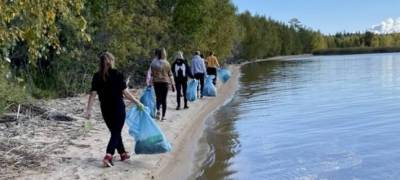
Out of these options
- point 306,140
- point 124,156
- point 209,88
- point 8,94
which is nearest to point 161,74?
point 306,140

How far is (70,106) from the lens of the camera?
15.8 m

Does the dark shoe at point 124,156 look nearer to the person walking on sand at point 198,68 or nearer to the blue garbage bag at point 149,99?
the blue garbage bag at point 149,99

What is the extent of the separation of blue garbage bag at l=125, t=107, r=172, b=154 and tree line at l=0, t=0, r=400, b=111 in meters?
1.76

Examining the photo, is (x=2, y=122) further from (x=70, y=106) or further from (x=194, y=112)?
(x=194, y=112)

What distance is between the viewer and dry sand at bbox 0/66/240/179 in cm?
838

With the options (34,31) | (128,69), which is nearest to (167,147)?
(34,31)

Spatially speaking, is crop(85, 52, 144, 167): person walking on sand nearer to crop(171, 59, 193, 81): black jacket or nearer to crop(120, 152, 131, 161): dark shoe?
crop(120, 152, 131, 161): dark shoe

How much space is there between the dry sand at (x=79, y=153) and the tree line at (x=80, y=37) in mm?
1460

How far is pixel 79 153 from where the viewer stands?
9602 mm

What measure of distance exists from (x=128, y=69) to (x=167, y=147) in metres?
17.8

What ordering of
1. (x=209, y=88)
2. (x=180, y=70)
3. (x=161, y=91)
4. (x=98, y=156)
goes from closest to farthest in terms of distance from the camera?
(x=98, y=156) < (x=161, y=91) < (x=180, y=70) < (x=209, y=88)

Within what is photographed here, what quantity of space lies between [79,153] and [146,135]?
1.24 meters

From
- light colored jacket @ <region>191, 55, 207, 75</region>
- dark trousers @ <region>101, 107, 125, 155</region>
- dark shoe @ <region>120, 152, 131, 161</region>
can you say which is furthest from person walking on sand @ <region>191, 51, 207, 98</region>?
dark trousers @ <region>101, 107, 125, 155</region>

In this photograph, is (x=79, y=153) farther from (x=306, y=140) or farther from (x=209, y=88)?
(x=209, y=88)
